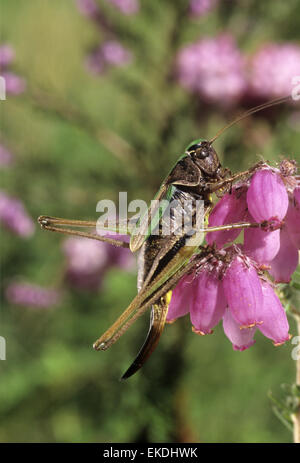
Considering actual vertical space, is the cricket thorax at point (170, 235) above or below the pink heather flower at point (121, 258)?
below

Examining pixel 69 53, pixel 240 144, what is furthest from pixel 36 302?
pixel 69 53

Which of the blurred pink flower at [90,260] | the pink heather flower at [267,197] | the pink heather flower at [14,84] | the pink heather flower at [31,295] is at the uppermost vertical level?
the pink heather flower at [14,84]

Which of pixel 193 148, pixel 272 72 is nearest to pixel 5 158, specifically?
pixel 272 72

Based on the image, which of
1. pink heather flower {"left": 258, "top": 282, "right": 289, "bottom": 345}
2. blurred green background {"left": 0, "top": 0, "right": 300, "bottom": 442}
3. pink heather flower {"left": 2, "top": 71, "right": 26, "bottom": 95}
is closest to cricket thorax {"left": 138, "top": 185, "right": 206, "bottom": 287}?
pink heather flower {"left": 258, "top": 282, "right": 289, "bottom": 345}

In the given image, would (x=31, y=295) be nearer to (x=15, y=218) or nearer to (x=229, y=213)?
(x=15, y=218)

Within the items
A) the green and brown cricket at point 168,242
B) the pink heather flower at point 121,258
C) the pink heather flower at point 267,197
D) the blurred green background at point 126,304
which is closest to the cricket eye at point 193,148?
the green and brown cricket at point 168,242

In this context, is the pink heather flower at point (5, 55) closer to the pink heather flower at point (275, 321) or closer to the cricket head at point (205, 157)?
the cricket head at point (205, 157)

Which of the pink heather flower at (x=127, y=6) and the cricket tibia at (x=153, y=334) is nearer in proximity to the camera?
the cricket tibia at (x=153, y=334)

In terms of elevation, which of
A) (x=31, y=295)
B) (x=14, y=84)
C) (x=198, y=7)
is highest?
(x=198, y=7)
